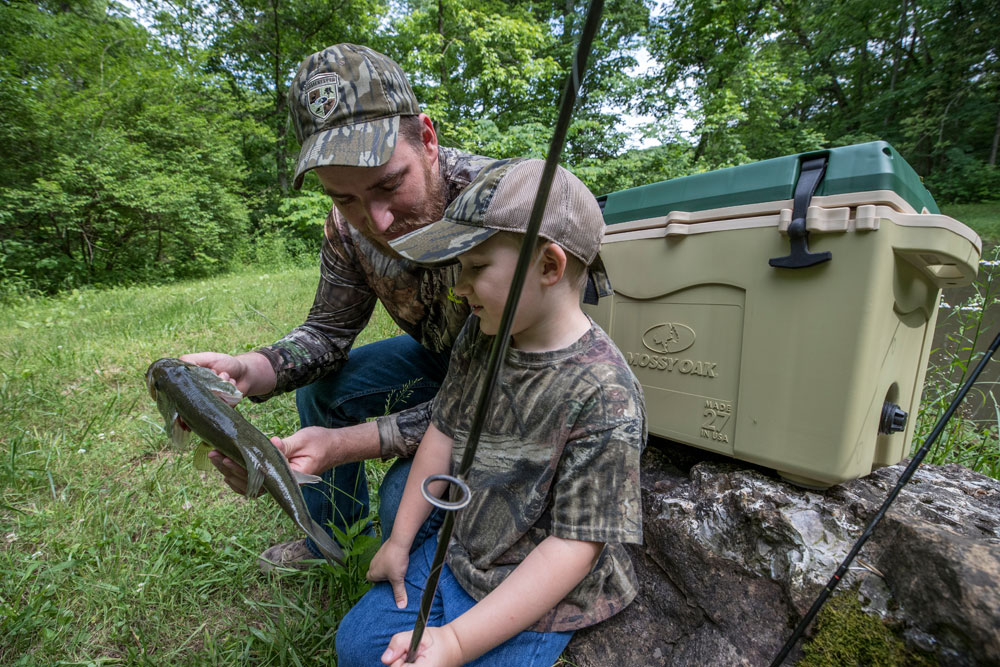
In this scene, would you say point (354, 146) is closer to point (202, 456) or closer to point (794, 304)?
point (202, 456)

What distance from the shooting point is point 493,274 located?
1.07 meters

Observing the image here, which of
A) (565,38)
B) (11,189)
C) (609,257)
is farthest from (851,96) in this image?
(11,189)

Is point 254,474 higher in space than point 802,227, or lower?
lower

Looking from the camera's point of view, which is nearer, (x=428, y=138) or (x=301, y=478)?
(x=301, y=478)

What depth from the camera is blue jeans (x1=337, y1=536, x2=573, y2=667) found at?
1144 millimetres

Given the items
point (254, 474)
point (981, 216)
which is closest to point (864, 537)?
point (254, 474)

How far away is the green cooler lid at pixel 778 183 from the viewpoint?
3.55 feet

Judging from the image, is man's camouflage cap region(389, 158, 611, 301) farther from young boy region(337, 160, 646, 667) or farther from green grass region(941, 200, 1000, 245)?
green grass region(941, 200, 1000, 245)

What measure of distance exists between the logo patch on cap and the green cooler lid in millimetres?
1048

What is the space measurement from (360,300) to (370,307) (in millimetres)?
82

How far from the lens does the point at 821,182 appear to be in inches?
45.1

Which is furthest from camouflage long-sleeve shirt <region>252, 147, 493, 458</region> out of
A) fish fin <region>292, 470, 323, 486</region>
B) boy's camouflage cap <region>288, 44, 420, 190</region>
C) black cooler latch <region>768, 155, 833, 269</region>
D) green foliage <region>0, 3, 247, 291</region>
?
green foliage <region>0, 3, 247, 291</region>

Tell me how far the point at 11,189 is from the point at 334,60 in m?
11.9

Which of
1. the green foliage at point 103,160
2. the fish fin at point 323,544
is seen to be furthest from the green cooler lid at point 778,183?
the green foliage at point 103,160
